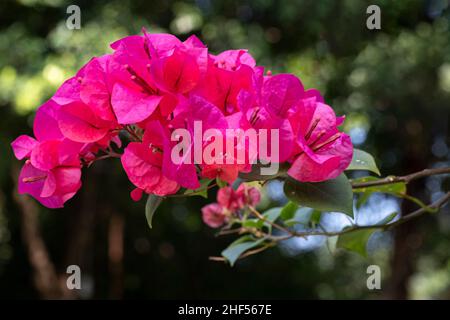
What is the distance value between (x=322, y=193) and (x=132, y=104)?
0.18 metres

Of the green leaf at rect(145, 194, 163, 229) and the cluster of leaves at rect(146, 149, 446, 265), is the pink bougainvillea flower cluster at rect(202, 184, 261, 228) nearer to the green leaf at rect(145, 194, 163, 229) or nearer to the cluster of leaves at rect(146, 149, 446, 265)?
the cluster of leaves at rect(146, 149, 446, 265)

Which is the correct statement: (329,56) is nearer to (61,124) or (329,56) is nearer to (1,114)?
(1,114)

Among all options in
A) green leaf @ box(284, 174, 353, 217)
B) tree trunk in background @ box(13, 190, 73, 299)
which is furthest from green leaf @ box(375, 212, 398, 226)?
tree trunk in background @ box(13, 190, 73, 299)

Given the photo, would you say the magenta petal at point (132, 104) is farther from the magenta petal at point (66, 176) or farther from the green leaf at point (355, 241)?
the green leaf at point (355, 241)

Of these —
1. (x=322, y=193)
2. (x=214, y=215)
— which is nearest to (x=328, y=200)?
(x=322, y=193)

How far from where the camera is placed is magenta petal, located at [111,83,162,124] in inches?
17.9

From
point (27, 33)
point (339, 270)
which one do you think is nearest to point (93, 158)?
point (27, 33)

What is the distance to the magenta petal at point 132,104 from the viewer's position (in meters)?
0.45

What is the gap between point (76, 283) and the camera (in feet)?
3.11

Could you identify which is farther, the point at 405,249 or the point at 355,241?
the point at 405,249

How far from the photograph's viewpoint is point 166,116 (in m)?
0.48

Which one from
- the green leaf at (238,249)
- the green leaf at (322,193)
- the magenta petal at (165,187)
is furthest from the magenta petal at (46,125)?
the green leaf at (238,249)

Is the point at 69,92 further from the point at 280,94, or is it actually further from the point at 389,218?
the point at 389,218

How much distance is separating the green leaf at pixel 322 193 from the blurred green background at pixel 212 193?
2.68 metres
